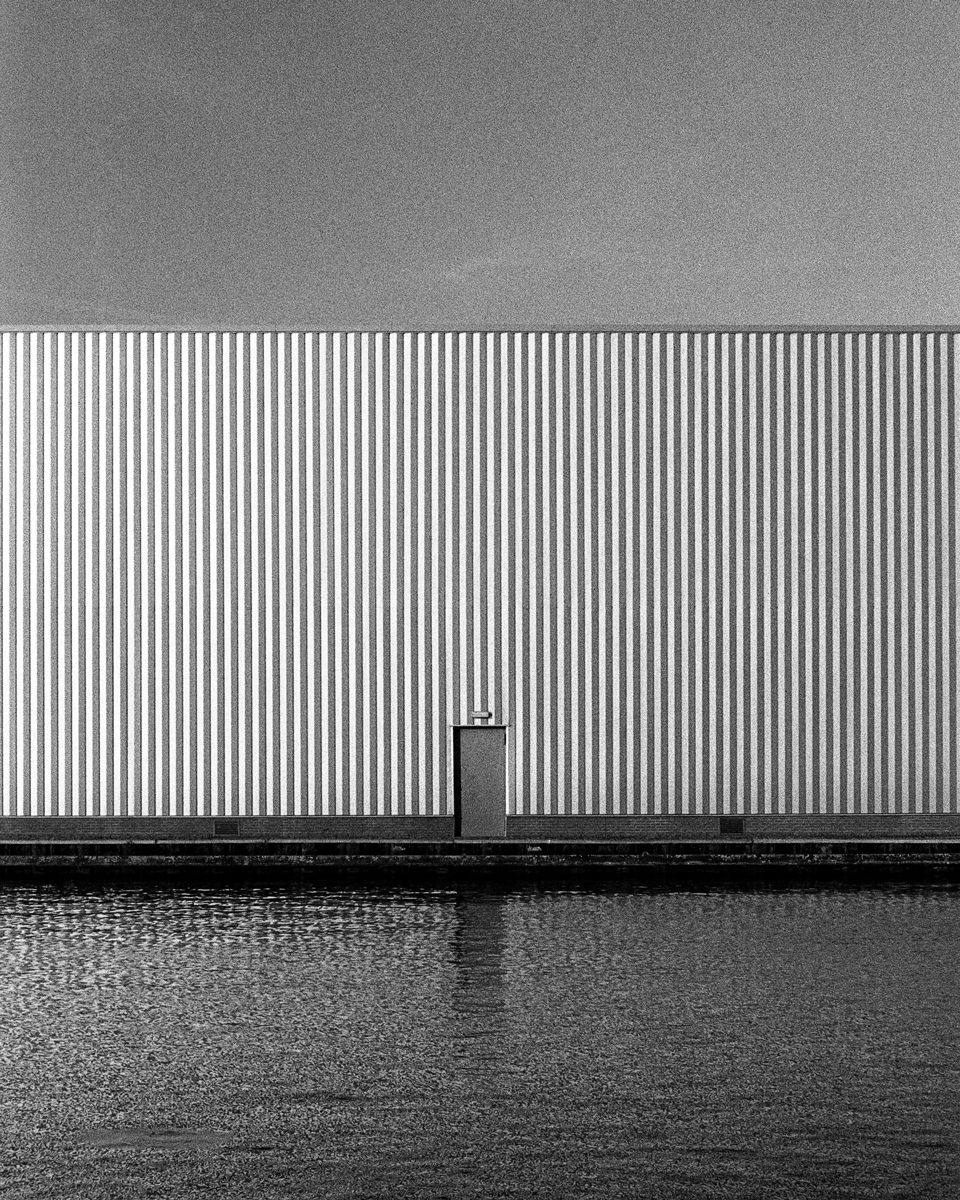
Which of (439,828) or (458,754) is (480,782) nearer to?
(458,754)

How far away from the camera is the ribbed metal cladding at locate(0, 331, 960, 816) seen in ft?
83.5

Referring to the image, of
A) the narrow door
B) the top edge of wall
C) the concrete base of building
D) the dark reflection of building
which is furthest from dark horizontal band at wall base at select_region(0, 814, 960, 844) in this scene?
the top edge of wall

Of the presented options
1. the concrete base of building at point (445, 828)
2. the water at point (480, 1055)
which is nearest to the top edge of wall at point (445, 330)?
the concrete base of building at point (445, 828)

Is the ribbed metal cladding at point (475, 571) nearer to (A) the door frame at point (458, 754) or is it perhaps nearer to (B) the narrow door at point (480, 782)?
(A) the door frame at point (458, 754)

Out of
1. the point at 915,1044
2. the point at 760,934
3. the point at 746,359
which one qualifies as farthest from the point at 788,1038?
the point at 746,359

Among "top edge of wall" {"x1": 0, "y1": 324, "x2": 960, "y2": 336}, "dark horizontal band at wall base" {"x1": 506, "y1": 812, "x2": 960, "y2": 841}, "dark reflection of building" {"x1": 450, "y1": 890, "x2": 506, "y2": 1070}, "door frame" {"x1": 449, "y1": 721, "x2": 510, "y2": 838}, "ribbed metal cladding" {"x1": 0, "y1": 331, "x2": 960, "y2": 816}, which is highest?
"top edge of wall" {"x1": 0, "y1": 324, "x2": 960, "y2": 336}

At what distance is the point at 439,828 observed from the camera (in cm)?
2520

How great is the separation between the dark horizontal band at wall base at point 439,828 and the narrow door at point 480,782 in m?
0.22

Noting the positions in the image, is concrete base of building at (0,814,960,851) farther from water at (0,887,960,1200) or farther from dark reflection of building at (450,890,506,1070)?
water at (0,887,960,1200)

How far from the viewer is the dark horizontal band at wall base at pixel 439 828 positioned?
2500cm

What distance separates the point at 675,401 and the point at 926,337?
4897 mm

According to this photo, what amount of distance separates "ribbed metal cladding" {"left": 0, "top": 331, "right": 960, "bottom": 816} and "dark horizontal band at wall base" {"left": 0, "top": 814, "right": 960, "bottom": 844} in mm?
285

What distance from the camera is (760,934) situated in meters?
16.2

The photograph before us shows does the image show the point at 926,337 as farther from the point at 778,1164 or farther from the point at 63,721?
the point at 778,1164
